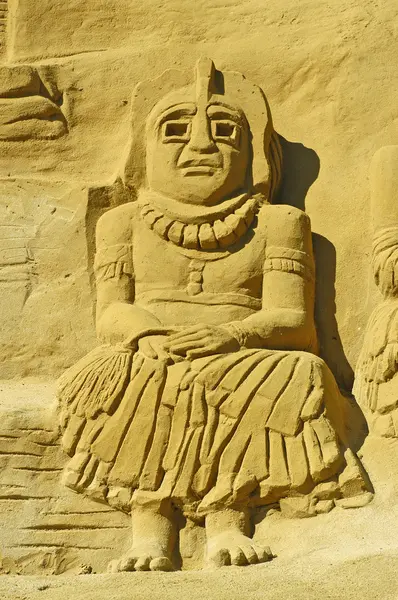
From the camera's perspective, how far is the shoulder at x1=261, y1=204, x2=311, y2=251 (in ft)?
20.9

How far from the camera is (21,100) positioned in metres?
7.21

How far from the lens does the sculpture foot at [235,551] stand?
5.49 metres

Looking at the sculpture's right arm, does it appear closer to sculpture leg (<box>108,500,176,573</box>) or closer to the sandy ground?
sculpture leg (<box>108,500,176,573</box>)

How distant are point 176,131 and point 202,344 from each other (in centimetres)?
119

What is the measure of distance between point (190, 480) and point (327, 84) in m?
2.34

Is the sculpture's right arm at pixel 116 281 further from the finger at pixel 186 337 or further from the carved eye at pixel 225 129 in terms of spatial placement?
the carved eye at pixel 225 129

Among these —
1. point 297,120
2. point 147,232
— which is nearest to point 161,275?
point 147,232

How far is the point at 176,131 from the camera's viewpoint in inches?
260

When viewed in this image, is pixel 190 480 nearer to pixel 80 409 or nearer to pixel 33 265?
pixel 80 409

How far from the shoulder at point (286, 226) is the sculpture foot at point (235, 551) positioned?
1409mm

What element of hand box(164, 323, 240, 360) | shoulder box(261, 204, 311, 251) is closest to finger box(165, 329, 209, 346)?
hand box(164, 323, 240, 360)

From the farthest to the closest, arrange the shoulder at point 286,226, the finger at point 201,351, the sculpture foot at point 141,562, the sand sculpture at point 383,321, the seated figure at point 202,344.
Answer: the shoulder at point 286,226
the sand sculpture at point 383,321
the finger at point 201,351
the seated figure at point 202,344
the sculpture foot at point 141,562

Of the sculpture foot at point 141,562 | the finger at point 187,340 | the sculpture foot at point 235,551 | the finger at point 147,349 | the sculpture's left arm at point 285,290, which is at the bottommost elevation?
the sculpture foot at point 141,562

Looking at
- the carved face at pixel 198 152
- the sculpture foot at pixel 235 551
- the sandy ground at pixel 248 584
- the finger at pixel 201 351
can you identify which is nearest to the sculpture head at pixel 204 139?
the carved face at pixel 198 152
